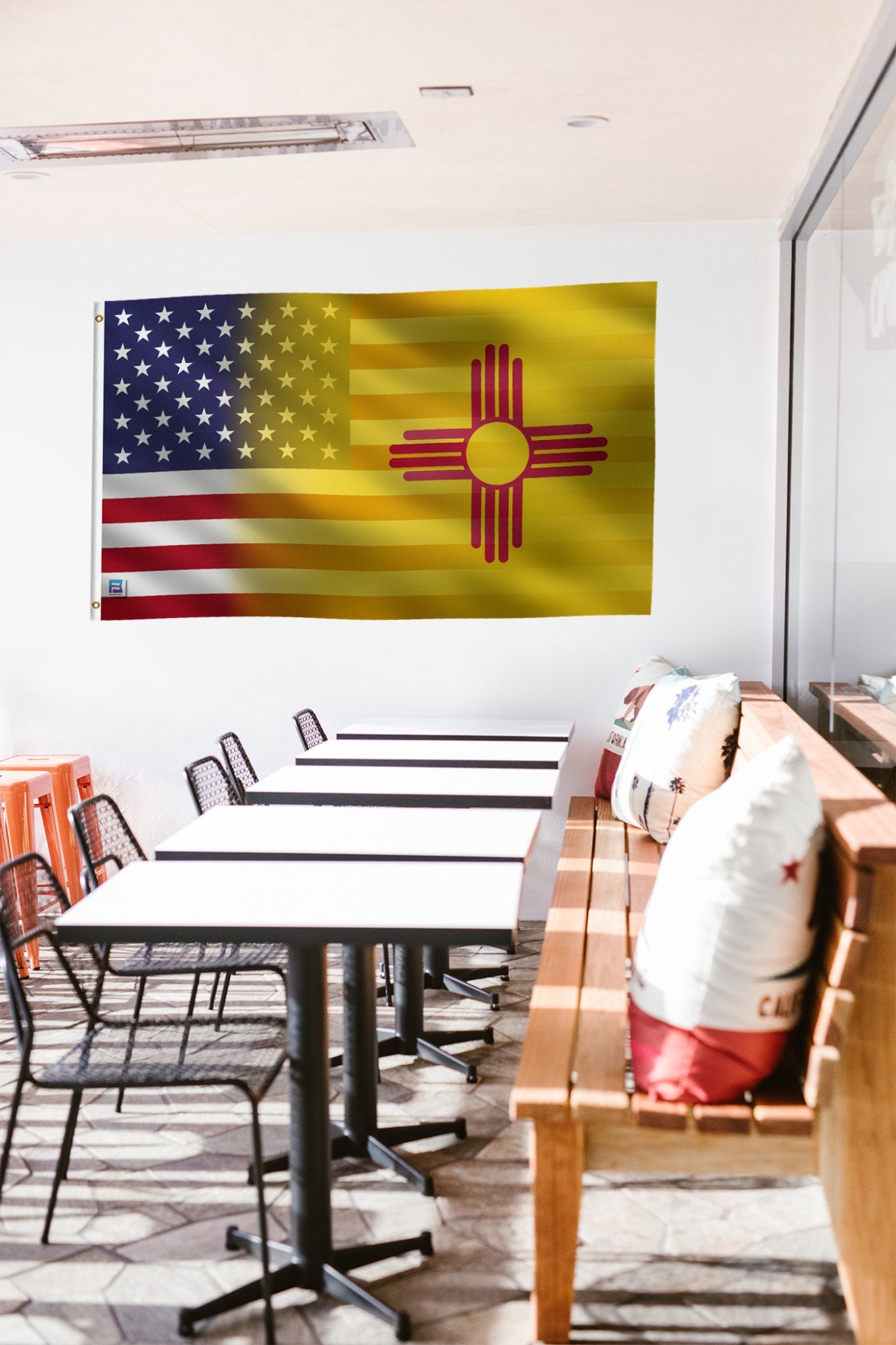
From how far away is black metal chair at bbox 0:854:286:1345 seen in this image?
8.45 feet

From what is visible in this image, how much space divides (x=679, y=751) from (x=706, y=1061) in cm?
186

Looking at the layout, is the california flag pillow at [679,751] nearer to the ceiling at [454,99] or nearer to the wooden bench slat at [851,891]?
the wooden bench slat at [851,891]

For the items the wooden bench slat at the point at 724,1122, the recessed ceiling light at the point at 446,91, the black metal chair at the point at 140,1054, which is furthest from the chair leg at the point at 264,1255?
the recessed ceiling light at the point at 446,91

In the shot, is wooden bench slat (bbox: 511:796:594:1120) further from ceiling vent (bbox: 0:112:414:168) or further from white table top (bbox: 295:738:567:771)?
ceiling vent (bbox: 0:112:414:168)

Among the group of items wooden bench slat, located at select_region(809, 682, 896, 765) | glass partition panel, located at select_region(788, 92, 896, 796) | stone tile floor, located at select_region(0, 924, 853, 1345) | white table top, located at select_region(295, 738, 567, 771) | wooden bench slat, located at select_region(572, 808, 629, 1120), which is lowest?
stone tile floor, located at select_region(0, 924, 853, 1345)

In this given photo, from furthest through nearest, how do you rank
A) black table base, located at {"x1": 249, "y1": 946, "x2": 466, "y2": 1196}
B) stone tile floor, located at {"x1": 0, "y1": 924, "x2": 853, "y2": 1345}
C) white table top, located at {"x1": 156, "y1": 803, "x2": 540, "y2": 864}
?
black table base, located at {"x1": 249, "y1": 946, "x2": 466, "y2": 1196}
white table top, located at {"x1": 156, "y1": 803, "x2": 540, "y2": 864}
stone tile floor, located at {"x1": 0, "y1": 924, "x2": 853, "y2": 1345}

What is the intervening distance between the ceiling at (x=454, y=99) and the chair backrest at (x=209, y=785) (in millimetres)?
2155

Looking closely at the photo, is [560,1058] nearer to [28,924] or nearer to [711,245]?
[28,924]

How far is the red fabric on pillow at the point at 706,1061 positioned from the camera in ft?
7.64

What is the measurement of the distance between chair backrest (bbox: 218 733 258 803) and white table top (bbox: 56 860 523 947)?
1.64 metres

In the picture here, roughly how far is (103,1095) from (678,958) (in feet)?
6.92

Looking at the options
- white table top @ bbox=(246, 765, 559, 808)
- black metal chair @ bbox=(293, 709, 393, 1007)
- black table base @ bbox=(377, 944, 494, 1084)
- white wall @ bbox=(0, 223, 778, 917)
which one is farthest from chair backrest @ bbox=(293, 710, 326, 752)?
black table base @ bbox=(377, 944, 494, 1084)

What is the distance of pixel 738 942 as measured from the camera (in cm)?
229

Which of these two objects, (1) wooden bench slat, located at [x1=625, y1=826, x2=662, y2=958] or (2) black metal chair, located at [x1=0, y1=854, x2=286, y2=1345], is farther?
(1) wooden bench slat, located at [x1=625, y1=826, x2=662, y2=958]
